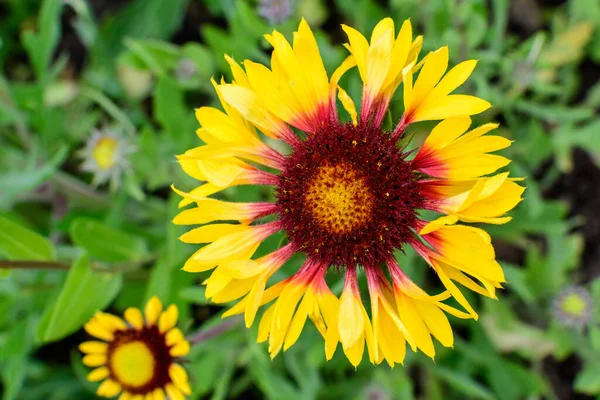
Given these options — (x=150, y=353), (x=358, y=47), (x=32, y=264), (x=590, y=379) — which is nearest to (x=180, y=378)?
(x=150, y=353)

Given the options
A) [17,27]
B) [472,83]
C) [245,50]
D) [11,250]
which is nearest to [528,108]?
[472,83]

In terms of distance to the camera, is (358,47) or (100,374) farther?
(100,374)

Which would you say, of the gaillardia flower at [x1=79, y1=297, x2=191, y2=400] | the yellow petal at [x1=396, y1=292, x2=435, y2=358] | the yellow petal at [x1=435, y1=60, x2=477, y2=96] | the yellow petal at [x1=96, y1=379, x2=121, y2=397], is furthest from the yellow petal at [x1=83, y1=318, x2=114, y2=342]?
the yellow petal at [x1=435, y1=60, x2=477, y2=96]

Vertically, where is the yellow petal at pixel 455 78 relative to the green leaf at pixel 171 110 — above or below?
above

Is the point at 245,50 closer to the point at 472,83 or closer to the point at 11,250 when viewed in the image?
the point at 472,83

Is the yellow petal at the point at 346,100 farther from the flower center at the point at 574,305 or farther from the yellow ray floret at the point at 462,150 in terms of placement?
the flower center at the point at 574,305

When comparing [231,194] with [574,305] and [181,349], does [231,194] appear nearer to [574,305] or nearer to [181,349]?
[181,349]

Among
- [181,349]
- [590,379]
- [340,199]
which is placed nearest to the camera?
[340,199]

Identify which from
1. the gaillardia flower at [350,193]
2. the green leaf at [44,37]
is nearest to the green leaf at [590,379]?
the gaillardia flower at [350,193]

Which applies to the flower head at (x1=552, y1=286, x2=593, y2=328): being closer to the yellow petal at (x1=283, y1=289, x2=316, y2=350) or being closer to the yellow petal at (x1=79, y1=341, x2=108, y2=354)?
the yellow petal at (x1=283, y1=289, x2=316, y2=350)
